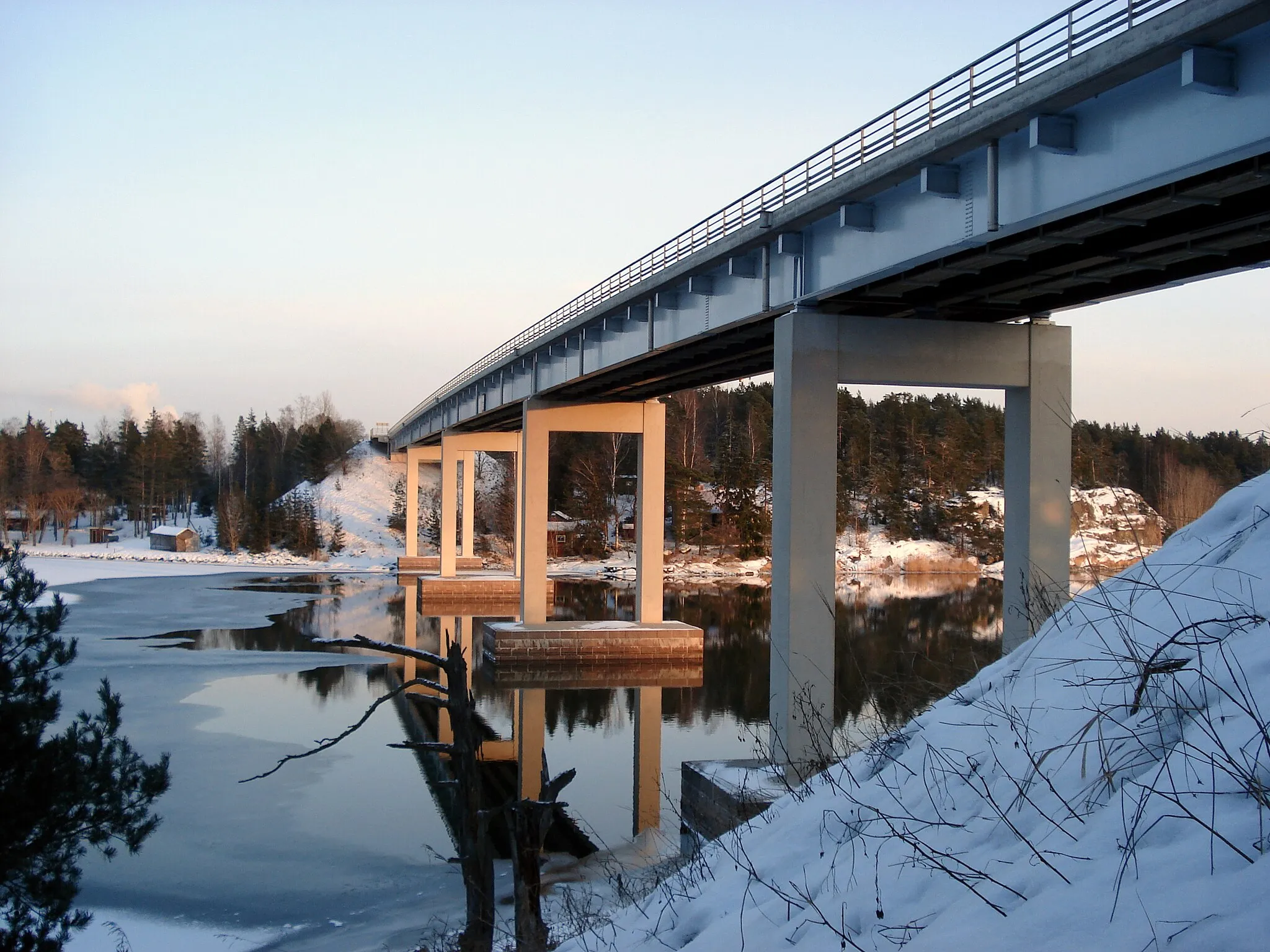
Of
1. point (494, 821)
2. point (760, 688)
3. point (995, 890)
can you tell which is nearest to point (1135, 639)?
point (995, 890)

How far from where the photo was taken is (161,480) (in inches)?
3841

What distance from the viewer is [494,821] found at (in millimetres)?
16938

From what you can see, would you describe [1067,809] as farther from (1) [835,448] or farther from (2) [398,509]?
(2) [398,509]

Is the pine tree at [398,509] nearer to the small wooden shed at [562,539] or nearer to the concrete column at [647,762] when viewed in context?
the small wooden shed at [562,539]

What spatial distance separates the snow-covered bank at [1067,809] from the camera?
Result: 3.21m

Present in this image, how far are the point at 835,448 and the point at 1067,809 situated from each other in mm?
11137

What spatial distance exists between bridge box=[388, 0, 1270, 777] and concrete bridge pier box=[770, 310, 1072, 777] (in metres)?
0.03

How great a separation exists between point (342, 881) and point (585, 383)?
19.2 m

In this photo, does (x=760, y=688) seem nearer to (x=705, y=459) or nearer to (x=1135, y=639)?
(x=1135, y=639)

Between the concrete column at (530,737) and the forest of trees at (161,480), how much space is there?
181ft

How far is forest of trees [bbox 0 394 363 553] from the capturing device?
8044 cm

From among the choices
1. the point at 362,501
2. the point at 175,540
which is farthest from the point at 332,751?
the point at 362,501

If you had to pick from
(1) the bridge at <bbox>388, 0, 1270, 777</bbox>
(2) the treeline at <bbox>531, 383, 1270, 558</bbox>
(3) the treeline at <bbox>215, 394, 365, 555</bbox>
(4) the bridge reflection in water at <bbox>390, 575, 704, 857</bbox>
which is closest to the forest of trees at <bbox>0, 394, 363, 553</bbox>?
(3) the treeline at <bbox>215, 394, 365, 555</bbox>

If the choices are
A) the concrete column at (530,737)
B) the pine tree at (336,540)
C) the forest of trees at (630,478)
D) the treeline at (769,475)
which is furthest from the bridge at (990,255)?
the pine tree at (336,540)
